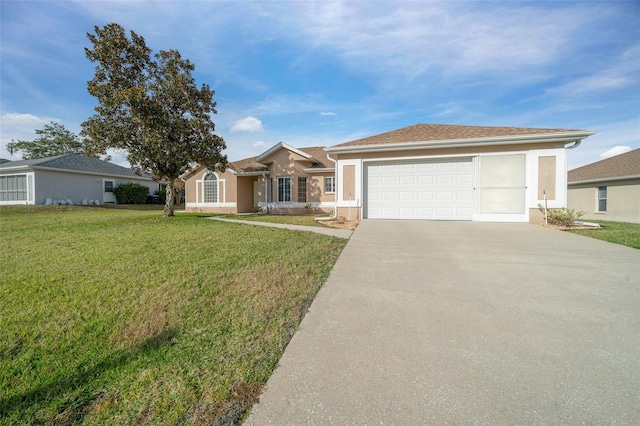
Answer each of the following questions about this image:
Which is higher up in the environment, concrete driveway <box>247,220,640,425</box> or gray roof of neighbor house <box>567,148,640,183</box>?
gray roof of neighbor house <box>567,148,640,183</box>

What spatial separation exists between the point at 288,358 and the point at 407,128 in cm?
1333

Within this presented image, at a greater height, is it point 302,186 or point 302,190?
point 302,186

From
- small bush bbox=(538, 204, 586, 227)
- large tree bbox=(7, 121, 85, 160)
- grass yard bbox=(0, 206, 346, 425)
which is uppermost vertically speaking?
large tree bbox=(7, 121, 85, 160)

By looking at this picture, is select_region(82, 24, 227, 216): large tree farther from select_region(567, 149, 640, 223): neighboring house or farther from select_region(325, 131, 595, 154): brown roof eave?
select_region(567, 149, 640, 223): neighboring house

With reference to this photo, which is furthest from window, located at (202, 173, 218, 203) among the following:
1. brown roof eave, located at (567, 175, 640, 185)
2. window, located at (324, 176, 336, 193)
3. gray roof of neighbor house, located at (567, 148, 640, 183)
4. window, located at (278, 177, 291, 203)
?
gray roof of neighbor house, located at (567, 148, 640, 183)

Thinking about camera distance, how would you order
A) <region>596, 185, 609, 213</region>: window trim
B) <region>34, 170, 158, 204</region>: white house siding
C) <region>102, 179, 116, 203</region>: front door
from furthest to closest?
<region>102, 179, 116, 203</region>: front door
<region>34, 170, 158, 204</region>: white house siding
<region>596, 185, 609, 213</region>: window trim

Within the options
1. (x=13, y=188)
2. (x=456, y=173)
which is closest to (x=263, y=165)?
(x=456, y=173)

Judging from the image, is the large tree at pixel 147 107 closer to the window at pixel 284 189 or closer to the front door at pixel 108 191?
the window at pixel 284 189

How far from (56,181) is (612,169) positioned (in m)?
39.5

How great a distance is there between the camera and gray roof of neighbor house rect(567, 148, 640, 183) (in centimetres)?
1569

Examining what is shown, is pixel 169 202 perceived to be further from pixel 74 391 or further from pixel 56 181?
pixel 56 181

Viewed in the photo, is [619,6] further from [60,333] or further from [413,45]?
[60,333]

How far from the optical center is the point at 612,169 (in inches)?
672

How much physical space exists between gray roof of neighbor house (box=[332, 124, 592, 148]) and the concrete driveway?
6696mm
